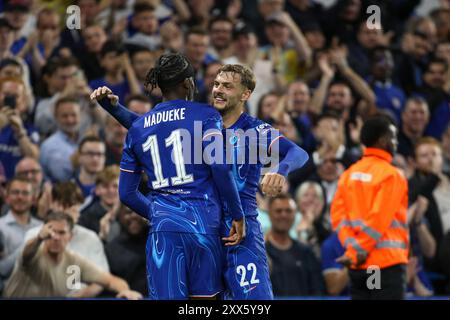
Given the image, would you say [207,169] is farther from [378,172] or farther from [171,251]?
[378,172]

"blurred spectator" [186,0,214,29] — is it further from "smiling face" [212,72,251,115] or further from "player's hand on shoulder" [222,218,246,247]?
"player's hand on shoulder" [222,218,246,247]

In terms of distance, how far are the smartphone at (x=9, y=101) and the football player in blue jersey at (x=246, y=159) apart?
4.08 metres

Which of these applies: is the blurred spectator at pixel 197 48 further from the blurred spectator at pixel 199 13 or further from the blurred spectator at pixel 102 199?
the blurred spectator at pixel 102 199

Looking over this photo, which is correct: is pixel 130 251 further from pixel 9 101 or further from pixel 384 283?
pixel 384 283

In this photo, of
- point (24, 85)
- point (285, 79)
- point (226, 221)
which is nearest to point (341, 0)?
point (285, 79)

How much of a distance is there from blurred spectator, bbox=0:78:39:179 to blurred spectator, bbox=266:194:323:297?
2.46 metres

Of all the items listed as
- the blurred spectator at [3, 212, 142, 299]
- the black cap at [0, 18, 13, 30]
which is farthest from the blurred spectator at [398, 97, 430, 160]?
the black cap at [0, 18, 13, 30]

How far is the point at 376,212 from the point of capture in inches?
281

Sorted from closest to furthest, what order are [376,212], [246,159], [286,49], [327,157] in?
1. [246,159]
2. [376,212]
3. [327,157]
4. [286,49]

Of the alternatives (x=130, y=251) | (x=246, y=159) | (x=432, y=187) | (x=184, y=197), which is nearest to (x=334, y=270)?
(x=432, y=187)

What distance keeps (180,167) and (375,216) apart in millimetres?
2167

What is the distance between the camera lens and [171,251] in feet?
17.8

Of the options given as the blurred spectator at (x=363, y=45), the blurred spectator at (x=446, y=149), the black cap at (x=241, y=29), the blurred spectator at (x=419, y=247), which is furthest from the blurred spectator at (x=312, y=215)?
the blurred spectator at (x=363, y=45)
